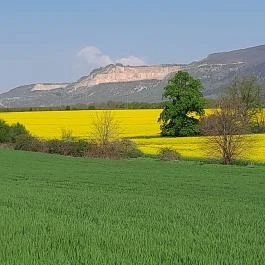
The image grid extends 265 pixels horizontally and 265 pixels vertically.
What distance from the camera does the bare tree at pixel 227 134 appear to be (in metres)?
45.7

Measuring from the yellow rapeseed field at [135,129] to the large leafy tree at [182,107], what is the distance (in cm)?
235

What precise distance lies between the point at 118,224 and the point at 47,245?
2.66m

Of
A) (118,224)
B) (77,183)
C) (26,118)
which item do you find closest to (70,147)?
(77,183)

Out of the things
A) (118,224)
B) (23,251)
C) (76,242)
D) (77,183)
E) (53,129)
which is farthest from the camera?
(53,129)

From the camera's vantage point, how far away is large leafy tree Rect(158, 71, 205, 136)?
71438 mm

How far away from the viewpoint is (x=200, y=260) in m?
8.27

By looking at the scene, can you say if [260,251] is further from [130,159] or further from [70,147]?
[70,147]

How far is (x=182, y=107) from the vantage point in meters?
73.7

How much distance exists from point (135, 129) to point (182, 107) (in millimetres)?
6627

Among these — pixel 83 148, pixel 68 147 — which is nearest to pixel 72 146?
pixel 68 147

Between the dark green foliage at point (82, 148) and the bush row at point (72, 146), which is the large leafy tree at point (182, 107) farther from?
the dark green foliage at point (82, 148)

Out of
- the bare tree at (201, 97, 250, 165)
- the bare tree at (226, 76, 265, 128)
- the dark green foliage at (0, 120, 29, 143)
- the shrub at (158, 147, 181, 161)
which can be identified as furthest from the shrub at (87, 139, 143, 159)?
the bare tree at (226, 76, 265, 128)

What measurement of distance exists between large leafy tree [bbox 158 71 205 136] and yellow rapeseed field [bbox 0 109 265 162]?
2352 mm

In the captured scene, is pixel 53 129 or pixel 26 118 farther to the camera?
pixel 26 118
